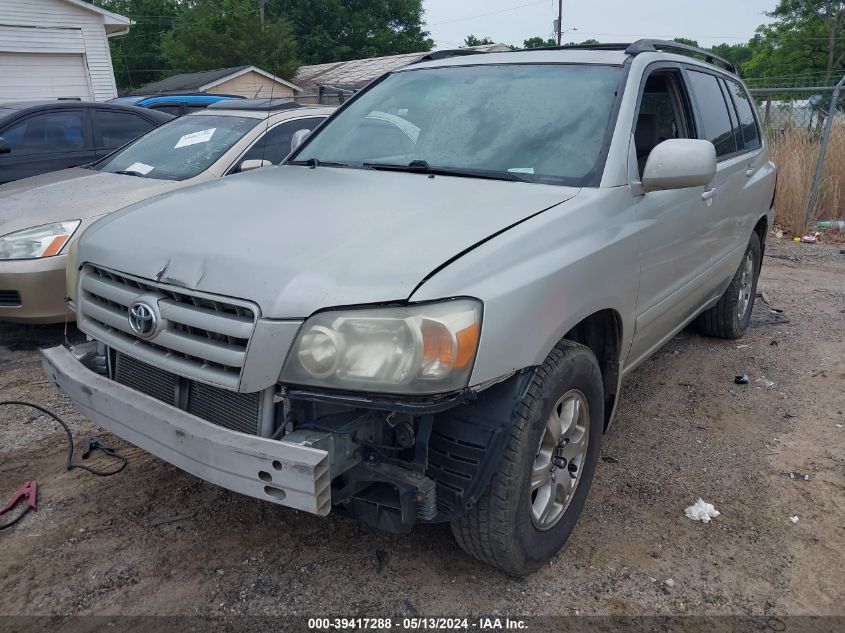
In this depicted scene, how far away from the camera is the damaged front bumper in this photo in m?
1.96

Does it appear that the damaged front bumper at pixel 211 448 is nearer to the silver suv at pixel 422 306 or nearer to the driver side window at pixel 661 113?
the silver suv at pixel 422 306

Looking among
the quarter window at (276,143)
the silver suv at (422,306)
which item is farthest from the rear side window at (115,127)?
the silver suv at (422,306)

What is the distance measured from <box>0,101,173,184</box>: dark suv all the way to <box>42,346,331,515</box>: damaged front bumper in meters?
4.95

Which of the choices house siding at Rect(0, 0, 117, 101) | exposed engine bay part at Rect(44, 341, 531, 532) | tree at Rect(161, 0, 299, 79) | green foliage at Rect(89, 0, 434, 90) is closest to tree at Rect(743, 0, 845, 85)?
green foliage at Rect(89, 0, 434, 90)

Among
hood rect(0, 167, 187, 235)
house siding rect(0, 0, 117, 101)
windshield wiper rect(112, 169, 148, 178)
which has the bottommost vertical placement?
hood rect(0, 167, 187, 235)

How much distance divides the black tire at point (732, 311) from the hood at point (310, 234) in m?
2.77

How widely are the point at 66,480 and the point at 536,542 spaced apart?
85.2 inches

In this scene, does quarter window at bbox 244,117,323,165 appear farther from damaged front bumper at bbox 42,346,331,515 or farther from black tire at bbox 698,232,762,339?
Answer: black tire at bbox 698,232,762,339

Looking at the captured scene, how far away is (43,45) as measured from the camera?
17.9 m

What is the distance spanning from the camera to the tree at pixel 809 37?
129ft

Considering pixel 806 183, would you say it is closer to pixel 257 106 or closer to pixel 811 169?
pixel 811 169

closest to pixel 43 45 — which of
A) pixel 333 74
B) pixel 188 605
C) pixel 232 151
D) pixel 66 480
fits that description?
pixel 333 74

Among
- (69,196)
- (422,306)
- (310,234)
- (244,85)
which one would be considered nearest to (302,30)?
(244,85)

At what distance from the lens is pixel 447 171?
301 cm
